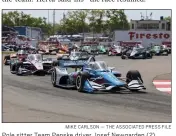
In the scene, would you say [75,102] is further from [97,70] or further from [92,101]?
[97,70]

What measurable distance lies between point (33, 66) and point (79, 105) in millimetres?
9185

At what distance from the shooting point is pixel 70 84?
1409 cm

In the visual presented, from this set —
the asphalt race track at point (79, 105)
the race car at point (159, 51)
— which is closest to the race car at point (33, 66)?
the asphalt race track at point (79, 105)

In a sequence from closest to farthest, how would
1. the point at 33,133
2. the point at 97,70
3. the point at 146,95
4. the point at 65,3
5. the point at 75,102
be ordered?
the point at 33,133 < the point at 65,3 < the point at 75,102 < the point at 146,95 < the point at 97,70

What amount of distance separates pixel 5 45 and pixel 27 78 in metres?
31.2

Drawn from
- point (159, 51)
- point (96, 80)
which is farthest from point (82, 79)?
point (159, 51)

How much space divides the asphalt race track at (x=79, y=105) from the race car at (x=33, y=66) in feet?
14.2

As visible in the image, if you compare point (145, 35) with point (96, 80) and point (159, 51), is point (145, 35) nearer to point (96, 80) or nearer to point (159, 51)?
point (159, 51)

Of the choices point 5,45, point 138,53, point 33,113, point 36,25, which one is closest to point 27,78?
point 33,113

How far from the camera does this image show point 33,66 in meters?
19.2

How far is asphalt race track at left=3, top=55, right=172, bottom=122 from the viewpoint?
8.50 meters

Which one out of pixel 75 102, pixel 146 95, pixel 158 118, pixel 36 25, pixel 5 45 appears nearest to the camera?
pixel 158 118

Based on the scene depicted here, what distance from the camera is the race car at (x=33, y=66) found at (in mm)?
18844

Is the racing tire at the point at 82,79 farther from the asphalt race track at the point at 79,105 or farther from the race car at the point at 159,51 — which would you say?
the race car at the point at 159,51
